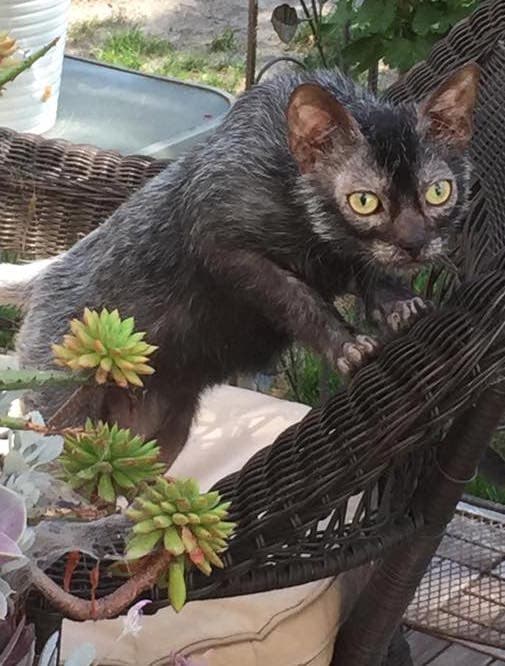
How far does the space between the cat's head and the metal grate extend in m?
0.72

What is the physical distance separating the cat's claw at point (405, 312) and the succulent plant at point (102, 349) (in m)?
0.68

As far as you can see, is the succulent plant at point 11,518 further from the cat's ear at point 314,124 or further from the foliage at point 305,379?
the foliage at point 305,379

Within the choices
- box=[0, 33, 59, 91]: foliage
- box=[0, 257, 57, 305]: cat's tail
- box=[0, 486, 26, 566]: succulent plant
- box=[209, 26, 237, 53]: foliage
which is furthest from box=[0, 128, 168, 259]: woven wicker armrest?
box=[209, 26, 237, 53]: foliage

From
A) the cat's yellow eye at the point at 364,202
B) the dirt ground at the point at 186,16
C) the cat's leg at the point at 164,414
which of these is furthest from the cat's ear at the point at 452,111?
the dirt ground at the point at 186,16

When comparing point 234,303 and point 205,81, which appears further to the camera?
point 205,81

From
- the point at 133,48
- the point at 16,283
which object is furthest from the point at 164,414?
the point at 133,48

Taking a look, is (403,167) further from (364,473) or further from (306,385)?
(306,385)

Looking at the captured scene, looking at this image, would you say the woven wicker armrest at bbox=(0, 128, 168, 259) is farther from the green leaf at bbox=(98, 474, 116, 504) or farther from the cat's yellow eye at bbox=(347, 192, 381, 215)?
the green leaf at bbox=(98, 474, 116, 504)

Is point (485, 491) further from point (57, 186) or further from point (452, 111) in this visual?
point (452, 111)

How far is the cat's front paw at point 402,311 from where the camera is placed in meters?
1.38

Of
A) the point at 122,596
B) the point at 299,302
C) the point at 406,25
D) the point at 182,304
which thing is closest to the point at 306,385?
the point at 406,25

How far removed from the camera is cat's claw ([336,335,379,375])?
1380 millimetres

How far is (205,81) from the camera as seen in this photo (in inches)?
171

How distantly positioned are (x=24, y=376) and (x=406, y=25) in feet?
6.51
